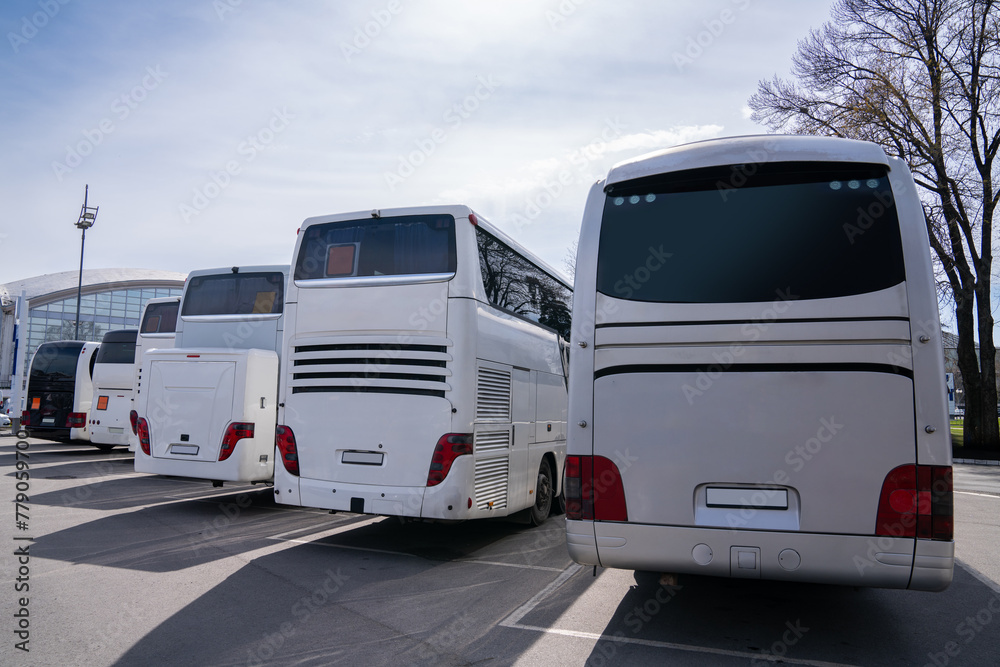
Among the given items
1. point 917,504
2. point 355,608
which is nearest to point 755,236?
point 917,504

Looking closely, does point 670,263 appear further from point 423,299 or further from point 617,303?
point 423,299

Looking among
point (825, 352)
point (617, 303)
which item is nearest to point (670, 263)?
point (617, 303)

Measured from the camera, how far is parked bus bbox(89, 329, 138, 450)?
18391mm

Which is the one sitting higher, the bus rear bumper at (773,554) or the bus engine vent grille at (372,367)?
the bus engine vent grille at (372,367)

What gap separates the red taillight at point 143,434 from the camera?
10.5 metres

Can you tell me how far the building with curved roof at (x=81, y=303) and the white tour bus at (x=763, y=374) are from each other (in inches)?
2334

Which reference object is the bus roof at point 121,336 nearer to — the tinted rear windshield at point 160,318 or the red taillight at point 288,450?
the tinted rear windshield at point 160,318

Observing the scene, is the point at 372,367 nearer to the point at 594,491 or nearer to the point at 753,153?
the point at 594,491

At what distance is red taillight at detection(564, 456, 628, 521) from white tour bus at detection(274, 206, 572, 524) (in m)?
2.55

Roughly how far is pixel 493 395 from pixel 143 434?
569 centimetres

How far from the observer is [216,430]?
32.7ft

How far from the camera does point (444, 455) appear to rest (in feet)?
24.3

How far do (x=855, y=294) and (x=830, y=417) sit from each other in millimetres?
806

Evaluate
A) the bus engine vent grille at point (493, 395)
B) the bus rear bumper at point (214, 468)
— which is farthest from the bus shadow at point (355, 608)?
the bus rear bumper at point (214, 468)
